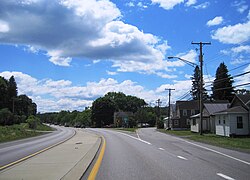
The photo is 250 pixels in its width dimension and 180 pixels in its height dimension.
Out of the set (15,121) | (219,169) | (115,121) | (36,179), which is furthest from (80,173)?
(115,121)

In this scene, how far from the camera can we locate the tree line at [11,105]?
100 metres

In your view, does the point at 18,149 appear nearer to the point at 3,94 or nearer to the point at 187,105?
the point at 187,105

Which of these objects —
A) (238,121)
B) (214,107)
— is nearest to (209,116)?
(214,107)

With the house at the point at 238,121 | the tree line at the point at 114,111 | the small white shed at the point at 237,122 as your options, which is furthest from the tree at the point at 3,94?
the small white shed at the point at 237,122

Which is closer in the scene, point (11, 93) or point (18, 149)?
point (18, 149)

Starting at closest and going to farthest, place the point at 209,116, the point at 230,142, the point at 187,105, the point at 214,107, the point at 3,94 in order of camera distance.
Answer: the point at 230,142 < the point at 209,116 < the point at 214,107 < the point at 187,105 < the point at 3,94

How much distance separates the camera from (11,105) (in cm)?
13862

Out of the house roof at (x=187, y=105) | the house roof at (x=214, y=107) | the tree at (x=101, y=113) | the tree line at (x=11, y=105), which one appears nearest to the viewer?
the house roof at (x=214, y=107)

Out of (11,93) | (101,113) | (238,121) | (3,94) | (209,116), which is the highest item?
(11,93)

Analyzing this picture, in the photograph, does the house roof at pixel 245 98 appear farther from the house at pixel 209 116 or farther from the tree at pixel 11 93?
the tree at pixel 11 93

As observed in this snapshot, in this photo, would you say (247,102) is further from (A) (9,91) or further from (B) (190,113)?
(A) (9,91)

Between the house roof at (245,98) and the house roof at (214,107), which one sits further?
the house roof at (214,107)

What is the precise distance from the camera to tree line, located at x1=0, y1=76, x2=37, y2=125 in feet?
328

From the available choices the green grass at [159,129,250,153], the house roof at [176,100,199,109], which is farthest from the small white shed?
the house roof at [176,100,199,109]
